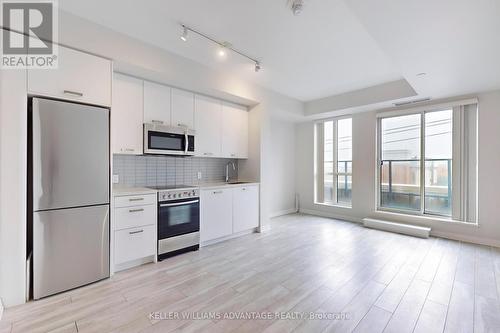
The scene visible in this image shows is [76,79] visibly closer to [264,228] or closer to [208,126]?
[208,126]

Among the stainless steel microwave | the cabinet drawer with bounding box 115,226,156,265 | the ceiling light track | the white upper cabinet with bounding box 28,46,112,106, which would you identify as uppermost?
the ceiling light track

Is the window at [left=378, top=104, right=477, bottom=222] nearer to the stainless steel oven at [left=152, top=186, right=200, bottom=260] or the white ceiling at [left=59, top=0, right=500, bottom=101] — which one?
the white ceiling at [left=59, top=0, right=500, bottom=101]

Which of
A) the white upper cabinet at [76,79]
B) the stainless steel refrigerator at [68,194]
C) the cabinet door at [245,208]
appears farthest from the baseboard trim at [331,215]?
the white upper cabinet at [76,79]

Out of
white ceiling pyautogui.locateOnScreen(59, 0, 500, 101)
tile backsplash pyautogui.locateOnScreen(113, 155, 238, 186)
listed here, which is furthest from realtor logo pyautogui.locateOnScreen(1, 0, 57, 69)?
tile backsplash pyautogui.locateOnScreen(113, 155, 238, 186)

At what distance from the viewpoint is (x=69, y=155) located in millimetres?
2262

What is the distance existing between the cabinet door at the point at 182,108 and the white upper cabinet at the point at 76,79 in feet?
3.21

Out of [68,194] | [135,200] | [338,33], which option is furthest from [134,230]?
[338,33]

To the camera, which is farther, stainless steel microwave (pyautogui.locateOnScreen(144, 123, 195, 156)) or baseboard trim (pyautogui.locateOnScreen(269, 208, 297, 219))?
baseboard trim (pyautogui.locateOnScreen(269, 208, 297, 219))

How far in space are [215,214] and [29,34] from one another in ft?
9.71

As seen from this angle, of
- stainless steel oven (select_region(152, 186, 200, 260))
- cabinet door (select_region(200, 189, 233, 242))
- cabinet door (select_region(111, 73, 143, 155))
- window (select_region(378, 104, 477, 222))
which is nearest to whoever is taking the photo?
cabinet door (select_region(111, 73, 143, 155))

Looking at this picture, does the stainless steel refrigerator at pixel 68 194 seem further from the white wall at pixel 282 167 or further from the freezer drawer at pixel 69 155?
the white wall at pixel 282 167

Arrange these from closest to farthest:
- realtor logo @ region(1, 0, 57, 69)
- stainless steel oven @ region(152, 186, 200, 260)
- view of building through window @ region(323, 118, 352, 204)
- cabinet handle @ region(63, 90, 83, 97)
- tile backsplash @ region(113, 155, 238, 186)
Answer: realtor logo @ region(1, 0, 57, 69) < cabinet handle @ region(63, 90, 83, 97) < stainless steel oven @ region(152, 186, 200, 260) < tile backsplash @ region(113, 155, 238, 186) < view of building through window @ region(323, 118, 352, 204)

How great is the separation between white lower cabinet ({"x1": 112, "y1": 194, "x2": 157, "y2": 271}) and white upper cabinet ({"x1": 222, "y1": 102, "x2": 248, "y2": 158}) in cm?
165

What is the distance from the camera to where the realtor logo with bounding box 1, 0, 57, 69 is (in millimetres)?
1987
